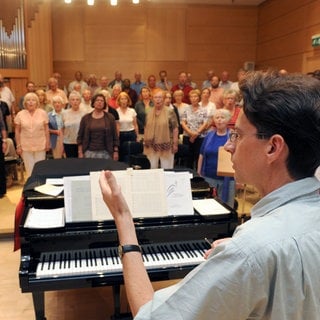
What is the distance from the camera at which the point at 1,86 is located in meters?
6.95

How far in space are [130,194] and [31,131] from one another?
3295mm

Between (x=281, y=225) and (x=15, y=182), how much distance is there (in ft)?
18.7

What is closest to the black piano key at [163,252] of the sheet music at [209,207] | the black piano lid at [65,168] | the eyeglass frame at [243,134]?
the sheet music at [209,207]

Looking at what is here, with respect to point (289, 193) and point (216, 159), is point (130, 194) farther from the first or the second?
point (216, 159)

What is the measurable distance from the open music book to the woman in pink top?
313cm

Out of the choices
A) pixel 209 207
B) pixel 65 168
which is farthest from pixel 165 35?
pixel 209 207

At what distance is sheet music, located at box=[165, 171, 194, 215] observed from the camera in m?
2.23

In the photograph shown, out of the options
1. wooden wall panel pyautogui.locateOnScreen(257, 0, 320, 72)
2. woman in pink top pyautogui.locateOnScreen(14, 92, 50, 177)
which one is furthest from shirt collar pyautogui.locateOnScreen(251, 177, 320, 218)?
wooden wall panel pyautogui.locateOnScreen(257, 0, 320, 72)

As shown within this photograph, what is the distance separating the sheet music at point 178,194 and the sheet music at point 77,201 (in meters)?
0.45

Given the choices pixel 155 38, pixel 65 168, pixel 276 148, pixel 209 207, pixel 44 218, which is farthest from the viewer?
pixel 155 38

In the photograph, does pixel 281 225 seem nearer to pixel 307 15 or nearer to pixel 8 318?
pixel 8 318

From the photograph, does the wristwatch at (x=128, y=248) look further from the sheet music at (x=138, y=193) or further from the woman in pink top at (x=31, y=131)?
the woman in pink top at (x=31, y=131)

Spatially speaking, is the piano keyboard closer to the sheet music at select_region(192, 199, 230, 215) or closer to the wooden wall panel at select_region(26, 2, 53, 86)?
the sheet music at select_region(192, 199, 230, 215)

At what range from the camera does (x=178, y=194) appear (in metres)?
2.25
